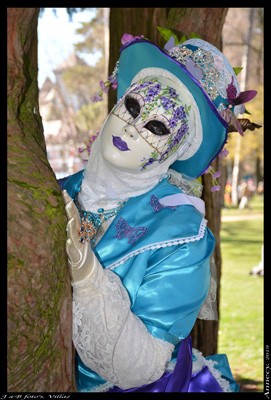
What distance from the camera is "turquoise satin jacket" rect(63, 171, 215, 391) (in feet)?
7.22

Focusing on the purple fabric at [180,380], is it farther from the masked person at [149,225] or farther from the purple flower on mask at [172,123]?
the purple flower on mask at [172,123]

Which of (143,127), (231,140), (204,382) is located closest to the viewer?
(143,127)

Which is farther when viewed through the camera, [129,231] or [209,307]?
[209,307]

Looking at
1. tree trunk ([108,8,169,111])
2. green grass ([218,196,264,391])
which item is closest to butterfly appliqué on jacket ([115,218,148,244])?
tree trunk ([108,8,169,111])

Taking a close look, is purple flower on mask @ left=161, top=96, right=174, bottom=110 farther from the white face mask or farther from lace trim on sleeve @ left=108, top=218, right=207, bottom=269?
lace trim on sleeve @ left=108, top=218, right=207, bottom=269

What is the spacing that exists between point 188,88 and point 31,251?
1040 mm

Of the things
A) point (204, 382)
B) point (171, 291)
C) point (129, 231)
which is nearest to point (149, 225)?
point (129, 231)

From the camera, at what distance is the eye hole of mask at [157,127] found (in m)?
2.31

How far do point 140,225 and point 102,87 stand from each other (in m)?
0.73

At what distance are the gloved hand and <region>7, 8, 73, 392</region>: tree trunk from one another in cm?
3

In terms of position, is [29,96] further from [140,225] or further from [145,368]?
[145,368]

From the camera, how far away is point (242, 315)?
762 centimetres

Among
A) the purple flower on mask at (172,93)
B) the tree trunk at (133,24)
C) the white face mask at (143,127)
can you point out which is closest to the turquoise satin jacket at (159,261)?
the white face mask at (143,127)

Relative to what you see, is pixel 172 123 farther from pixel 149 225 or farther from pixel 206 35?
pixel 206 35
